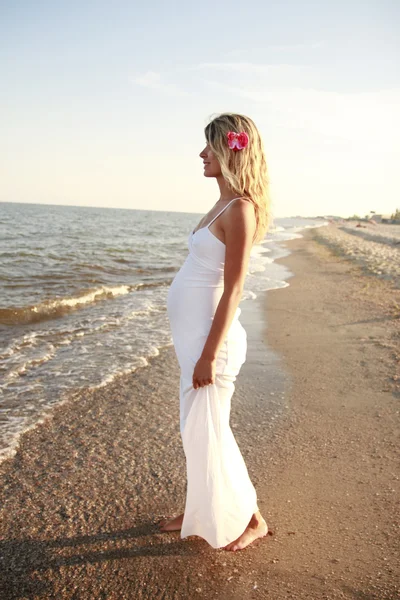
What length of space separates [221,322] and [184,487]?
1488 millimetres

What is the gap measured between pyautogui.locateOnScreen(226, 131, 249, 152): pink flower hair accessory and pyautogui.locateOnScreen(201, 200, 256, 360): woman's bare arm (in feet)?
0.89

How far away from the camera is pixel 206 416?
8.38 feet

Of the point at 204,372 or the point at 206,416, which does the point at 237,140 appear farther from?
the point at 206,416

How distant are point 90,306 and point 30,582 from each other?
8.22 m

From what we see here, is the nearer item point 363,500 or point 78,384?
point 363,500

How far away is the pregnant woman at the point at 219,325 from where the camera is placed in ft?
7.77

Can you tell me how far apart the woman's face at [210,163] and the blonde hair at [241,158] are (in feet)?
0.15

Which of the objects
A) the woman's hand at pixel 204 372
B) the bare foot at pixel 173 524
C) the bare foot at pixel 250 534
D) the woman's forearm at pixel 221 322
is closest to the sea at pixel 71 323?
the woman's forearm at pixel 221 322

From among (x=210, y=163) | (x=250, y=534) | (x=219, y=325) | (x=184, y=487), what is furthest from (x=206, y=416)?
(x=210, y=163)

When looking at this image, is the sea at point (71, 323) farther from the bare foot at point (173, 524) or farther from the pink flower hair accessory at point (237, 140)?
the bare foot at point (173, 524)

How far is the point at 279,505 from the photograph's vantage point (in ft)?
10.3

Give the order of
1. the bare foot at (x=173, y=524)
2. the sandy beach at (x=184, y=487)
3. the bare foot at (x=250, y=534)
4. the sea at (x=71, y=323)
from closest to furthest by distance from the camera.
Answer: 1. the sandy beach at (x=184, y=487)
2. the bare foot at (x=250, y=534)
3. the bare foot at (x=173, y=524)
4. the sea at (x=71, y=323)

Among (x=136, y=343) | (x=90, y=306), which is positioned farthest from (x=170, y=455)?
(x=90, y=306)

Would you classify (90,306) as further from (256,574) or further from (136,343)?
(256,574)
